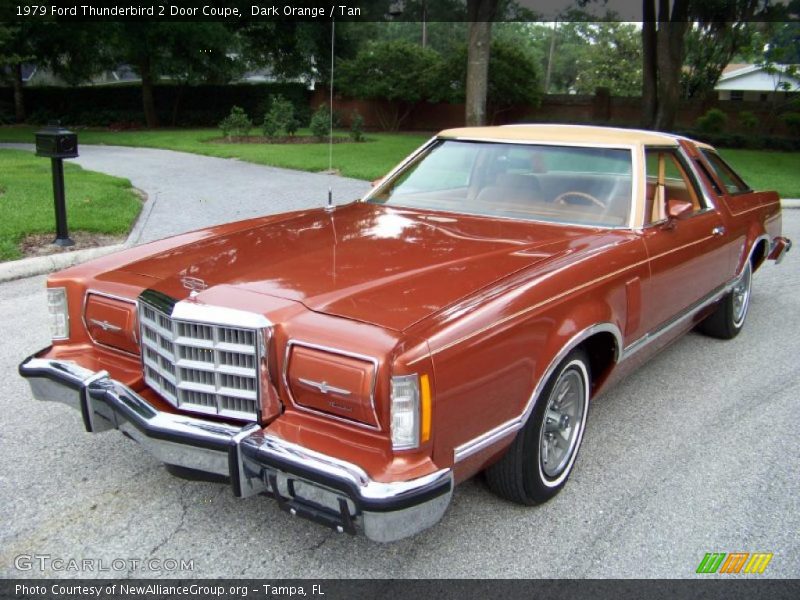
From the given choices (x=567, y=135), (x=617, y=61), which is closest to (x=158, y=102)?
(x=567, y=135)

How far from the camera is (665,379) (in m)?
4.86

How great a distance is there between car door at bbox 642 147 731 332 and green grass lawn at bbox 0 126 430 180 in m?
10.5

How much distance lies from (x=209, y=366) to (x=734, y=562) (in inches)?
84.9

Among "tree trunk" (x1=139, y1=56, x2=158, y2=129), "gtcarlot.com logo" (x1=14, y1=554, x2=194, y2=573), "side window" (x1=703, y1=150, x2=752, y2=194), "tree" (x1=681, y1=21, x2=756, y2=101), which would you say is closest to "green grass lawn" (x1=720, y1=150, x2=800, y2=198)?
"side window" (x1=703, y1=150, x2=752, y2=194)

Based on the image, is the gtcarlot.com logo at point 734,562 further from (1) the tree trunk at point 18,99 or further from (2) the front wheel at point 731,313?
(1) the tree trunk at point 18,99

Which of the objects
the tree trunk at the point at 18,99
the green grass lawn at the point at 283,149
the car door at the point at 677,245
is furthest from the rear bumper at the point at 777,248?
the tree trunk at the point at 18,99

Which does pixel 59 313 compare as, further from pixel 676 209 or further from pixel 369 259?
pixel 676 209

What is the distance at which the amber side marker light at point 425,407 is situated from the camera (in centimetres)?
243

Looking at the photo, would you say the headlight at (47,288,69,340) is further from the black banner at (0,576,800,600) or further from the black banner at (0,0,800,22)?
the black banner at (0,0,800,22)

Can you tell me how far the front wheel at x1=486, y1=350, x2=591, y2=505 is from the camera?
3.02m

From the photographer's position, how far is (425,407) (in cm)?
244

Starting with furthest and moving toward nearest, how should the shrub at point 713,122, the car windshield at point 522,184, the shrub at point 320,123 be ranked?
the shrub at point 713,122
the shrub at point 320,123
the car windshield at point 522,184

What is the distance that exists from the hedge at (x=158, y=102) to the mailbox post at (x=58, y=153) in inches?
1011

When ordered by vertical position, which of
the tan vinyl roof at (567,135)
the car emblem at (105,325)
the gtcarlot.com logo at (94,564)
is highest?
the tan vinyl roof at (567,135)
